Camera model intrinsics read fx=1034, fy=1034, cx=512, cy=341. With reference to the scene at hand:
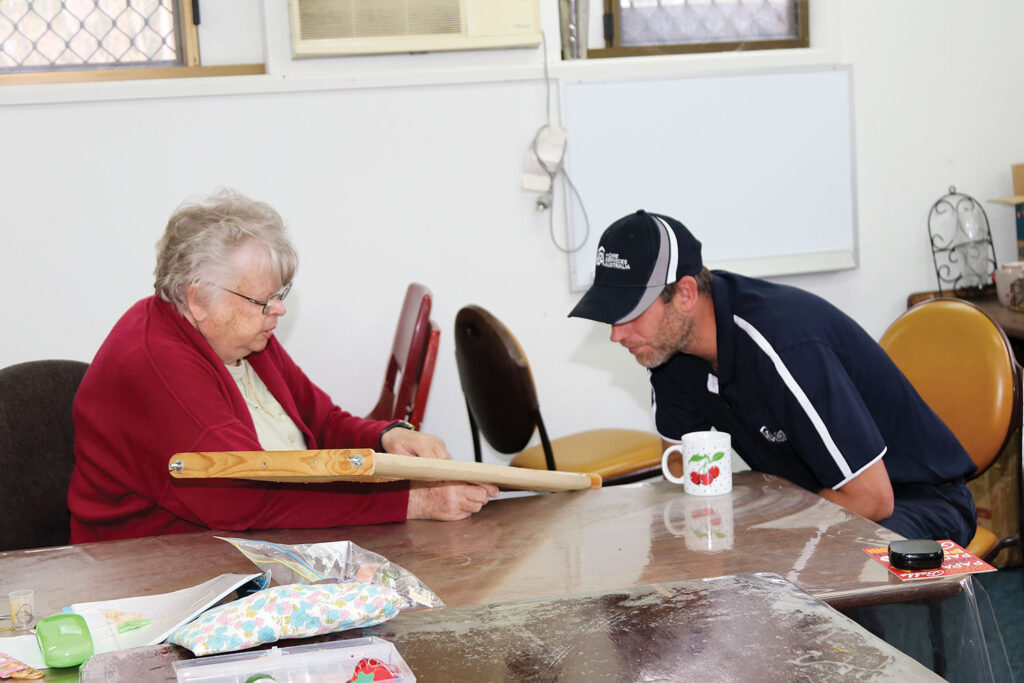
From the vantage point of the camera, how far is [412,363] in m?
2.71

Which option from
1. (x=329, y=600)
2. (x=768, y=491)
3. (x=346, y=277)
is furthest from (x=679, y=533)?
(x=346, y=277)

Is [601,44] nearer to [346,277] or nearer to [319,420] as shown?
[346,277]

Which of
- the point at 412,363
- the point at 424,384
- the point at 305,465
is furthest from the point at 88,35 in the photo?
the point at 305,465

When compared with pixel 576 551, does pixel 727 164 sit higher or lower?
higher

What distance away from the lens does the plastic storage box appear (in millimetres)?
984

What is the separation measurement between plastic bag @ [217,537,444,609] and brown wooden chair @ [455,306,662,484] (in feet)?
3.74

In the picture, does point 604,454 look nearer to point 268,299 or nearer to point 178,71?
point 268,299

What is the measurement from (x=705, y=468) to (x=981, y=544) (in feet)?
2.24

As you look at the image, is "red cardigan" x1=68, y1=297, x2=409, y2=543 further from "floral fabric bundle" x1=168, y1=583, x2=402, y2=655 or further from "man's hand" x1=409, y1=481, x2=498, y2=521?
"floral fabric bundle" x1=168, y1=583, x2=402, y2=655

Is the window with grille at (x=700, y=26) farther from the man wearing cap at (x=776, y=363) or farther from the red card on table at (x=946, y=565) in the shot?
the red card on table at (x=946, y=565)

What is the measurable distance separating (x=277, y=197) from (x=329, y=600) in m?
2.40

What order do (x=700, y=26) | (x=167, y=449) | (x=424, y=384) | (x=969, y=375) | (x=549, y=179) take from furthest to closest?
(x=700, y=26)
(x=549, y=179)
(x=424, y=384)
(x=969, y=375)
(x=167, y=449)

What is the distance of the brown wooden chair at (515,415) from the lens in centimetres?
258

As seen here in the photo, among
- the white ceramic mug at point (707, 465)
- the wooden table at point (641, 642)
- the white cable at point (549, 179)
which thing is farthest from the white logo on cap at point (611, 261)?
the white cable at point (549, 179)
